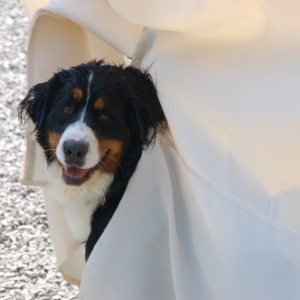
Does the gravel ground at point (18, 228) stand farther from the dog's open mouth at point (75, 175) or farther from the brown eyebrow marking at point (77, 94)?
the brown eyebrow marking at point (77, 94)

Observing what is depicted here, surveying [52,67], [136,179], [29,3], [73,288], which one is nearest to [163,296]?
[136,179]

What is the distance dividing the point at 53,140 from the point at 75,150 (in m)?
0.28

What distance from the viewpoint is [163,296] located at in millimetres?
2961

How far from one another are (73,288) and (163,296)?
85 centimetres

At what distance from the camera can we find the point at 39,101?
304 cm

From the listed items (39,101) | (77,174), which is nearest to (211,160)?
(77,174)

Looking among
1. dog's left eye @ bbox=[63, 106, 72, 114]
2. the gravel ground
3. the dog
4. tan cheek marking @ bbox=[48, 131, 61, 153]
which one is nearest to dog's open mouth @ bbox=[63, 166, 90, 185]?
the dog

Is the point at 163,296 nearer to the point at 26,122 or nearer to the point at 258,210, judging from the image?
the point at 258,210

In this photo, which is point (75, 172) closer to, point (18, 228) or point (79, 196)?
point (79, 196)

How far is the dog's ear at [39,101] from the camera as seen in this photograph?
2998 millimetres

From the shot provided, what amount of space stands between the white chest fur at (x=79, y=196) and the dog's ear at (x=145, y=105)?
0.28 meters

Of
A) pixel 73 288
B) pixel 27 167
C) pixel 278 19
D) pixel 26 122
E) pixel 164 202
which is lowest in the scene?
pixel 73 288

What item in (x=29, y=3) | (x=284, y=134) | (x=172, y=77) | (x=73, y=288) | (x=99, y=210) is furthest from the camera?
(x=73, y=288)

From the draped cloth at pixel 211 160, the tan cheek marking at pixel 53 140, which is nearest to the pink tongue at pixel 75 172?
the tan cheek marking at pixel 53 140
